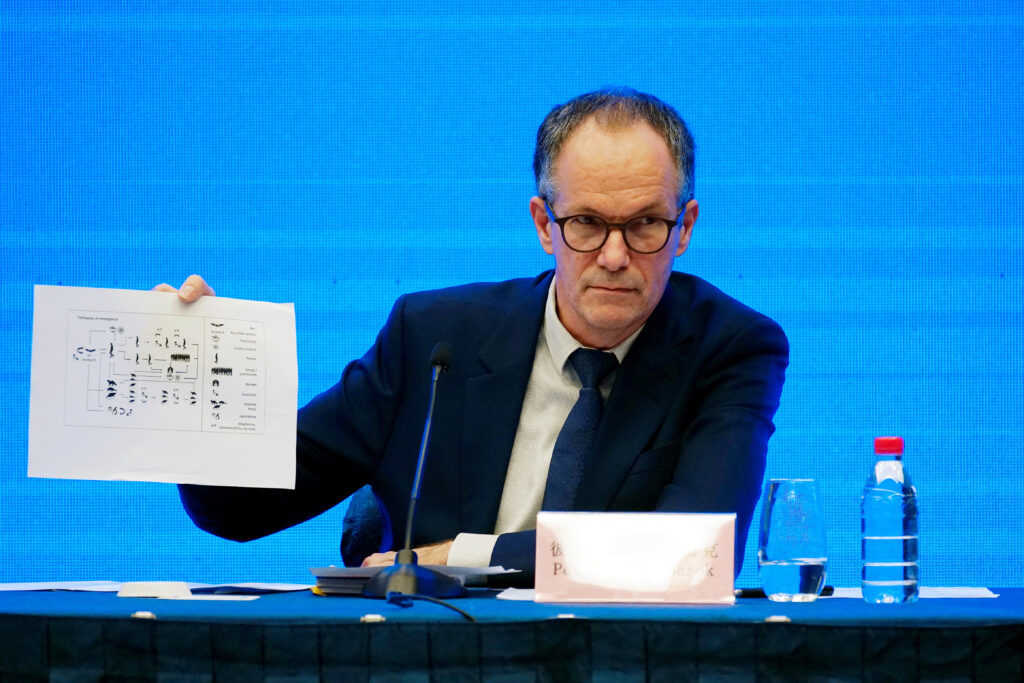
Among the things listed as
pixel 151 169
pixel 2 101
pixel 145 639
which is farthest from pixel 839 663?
pixel 2 101

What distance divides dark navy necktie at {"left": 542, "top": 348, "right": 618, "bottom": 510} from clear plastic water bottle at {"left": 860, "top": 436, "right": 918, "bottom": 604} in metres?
0.56

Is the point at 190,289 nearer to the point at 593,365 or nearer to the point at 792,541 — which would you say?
the point at 593,365

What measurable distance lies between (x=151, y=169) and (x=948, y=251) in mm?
2240

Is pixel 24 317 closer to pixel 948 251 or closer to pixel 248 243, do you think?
pixel 248 243

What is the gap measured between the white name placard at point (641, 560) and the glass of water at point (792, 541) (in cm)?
23

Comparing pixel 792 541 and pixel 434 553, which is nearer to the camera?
pixel 792 541

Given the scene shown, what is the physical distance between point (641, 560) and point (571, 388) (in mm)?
881

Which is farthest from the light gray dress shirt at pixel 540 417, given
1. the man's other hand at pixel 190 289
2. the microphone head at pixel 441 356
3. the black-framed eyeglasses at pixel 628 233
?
the man's other hand at pixel 190 289

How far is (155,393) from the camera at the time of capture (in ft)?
5.91

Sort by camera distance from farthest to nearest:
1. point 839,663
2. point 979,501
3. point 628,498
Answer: point 979,501, point 628,498, point 839,663

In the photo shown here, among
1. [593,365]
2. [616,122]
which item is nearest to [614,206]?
[616,122]

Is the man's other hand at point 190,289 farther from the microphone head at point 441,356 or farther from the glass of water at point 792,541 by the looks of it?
the glass of water at point 792,541

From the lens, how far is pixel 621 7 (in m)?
3.33

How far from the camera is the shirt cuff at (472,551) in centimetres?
200
